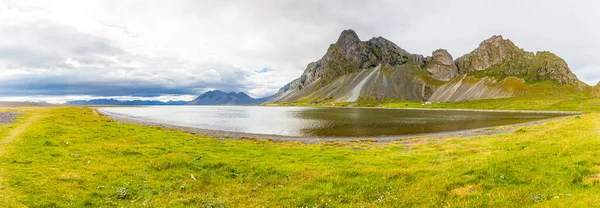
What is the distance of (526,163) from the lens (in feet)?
65.0

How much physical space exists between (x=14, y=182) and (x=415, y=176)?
25.9 meters

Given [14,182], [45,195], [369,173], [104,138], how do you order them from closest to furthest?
[45,195]
[14,182]
[369,173]
[104,138]

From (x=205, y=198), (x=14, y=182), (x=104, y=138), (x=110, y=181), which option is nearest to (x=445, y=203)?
(x=205, y=198)

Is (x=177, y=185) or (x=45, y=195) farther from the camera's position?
(x=177, y=185)

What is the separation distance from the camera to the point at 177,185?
20.4 m

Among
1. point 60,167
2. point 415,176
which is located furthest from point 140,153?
point 415,176

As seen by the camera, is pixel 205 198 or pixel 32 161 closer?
pixel 205 198

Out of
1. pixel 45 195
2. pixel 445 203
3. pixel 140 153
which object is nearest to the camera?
pixel 445 203

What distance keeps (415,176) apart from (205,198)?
14455mm

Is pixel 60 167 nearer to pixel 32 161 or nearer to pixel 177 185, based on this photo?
pixel 32 161

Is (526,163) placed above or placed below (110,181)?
above

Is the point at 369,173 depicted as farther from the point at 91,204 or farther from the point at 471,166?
the point at 91,204

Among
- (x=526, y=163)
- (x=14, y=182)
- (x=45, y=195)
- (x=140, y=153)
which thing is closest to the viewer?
(x=45, y=195)

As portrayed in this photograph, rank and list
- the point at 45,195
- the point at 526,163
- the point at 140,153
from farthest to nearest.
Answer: the point at 140,153 < the point at 526,163 < the point at 45,195
